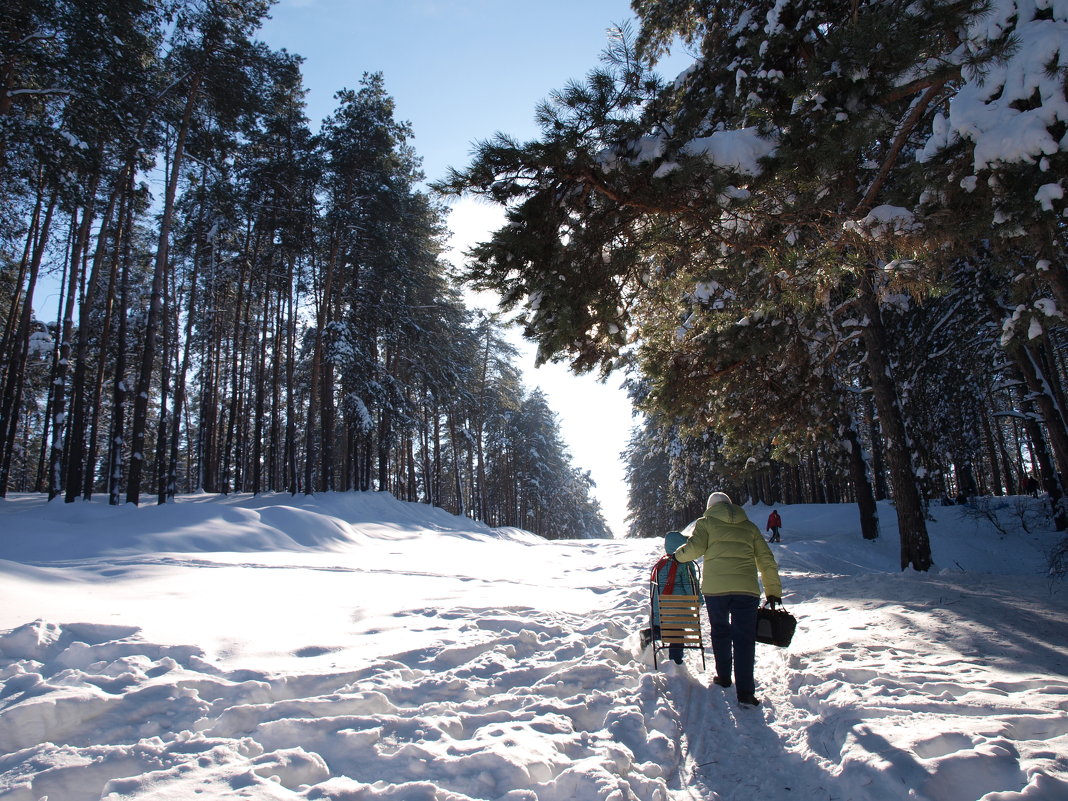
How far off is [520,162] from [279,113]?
2078 cm

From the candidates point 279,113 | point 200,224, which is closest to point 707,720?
point 200,224

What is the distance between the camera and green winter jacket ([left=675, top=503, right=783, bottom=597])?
4.66 meters

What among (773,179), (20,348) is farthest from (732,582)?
(20,348)

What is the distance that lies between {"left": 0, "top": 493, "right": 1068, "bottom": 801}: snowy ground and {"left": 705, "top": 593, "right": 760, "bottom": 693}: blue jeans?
0.23 meters

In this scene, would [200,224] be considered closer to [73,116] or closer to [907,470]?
[73,116]

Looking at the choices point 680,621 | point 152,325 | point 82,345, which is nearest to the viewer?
point 680,621

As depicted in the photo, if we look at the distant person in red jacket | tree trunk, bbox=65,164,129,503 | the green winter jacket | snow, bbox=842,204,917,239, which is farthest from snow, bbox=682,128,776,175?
the distant person in red jacket

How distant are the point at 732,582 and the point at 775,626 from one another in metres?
0.48

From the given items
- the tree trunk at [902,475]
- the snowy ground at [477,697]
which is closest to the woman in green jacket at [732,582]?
the snowy ground at [477,697]

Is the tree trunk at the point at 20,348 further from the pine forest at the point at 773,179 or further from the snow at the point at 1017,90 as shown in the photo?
the snow at the point at 1017,90

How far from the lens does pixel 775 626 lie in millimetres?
4527

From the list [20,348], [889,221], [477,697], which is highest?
[20,348]

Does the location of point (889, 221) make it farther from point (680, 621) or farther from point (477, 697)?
point (477, 697)

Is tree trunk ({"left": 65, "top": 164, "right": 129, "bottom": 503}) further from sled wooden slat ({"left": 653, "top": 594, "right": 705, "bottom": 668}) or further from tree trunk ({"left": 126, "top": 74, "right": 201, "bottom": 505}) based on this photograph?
sled wooden slat ({"left": 653, "top": 594, "right": 705, "bottom": 668})
